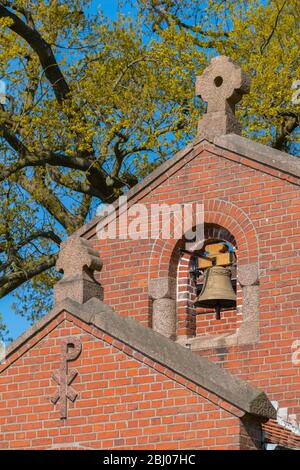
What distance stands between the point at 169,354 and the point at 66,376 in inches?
46.0

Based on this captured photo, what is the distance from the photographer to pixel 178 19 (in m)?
28.5

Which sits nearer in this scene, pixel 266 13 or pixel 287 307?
pixel 287 307

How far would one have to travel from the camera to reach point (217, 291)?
51.5 feet

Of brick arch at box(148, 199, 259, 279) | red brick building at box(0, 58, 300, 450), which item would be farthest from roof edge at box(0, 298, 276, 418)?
brick arch at box(148, 199, 259, 279)

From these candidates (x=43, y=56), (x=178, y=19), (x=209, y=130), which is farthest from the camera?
(x=178, y=19)

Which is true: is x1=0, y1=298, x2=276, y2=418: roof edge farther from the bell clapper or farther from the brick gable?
the bell clapper

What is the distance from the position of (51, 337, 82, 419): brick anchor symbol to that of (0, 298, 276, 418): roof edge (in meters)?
0.29

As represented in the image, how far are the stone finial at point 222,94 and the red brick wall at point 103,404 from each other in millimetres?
4443

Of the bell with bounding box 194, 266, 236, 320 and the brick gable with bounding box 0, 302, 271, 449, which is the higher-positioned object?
the bell with bounding box 194, 266, 236, 320

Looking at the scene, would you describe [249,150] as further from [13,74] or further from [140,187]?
[13,74]

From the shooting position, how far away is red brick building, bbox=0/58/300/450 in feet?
39.4
